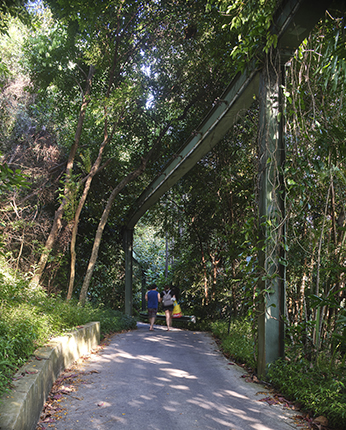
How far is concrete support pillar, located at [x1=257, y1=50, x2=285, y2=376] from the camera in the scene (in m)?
4.31

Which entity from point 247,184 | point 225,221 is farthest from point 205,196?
point 247,184

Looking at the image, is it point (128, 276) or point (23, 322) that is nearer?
point (23, 322)

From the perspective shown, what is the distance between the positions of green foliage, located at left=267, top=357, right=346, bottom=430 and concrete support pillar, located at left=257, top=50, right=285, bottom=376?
0.31 metres

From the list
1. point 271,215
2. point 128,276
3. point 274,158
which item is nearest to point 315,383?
point 271,215

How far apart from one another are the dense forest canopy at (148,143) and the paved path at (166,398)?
1025 millimetres

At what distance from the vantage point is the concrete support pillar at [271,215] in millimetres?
4306

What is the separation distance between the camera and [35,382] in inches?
118

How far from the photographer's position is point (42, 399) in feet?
10.8

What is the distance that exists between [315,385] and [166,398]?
1.57m

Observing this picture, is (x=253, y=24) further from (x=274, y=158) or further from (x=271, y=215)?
(x=271, y=215)

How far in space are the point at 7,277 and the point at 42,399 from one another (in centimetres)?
329

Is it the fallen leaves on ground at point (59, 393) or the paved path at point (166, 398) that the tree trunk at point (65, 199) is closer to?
the paved path at point (166, 398)

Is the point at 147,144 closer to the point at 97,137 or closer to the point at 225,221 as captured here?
the point at 97,137

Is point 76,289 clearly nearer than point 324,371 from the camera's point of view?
No
